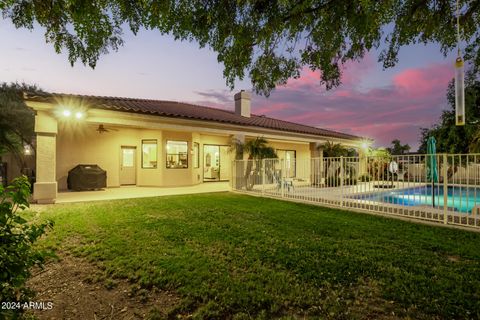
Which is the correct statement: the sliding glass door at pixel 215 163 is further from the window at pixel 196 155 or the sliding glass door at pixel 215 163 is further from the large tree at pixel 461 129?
the large tree at pixel 461 129

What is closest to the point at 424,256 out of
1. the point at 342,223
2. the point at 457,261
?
the point at 457,261

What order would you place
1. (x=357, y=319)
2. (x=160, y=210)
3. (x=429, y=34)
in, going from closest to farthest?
1. (x=357, y=319)
2. (x=429, y=34)
3. (x=160, y=210)

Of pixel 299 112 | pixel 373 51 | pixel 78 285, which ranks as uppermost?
pixel 299 112

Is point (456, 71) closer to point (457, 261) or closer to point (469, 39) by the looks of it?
point (469, 39)

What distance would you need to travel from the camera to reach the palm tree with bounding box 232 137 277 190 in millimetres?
12797

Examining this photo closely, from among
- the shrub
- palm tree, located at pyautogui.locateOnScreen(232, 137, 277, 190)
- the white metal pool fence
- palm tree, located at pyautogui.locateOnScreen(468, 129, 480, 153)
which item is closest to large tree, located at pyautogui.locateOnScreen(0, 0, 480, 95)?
the shrub

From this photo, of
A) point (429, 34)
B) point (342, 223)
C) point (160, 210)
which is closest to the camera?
point (429, 34)

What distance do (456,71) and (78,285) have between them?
5224mm

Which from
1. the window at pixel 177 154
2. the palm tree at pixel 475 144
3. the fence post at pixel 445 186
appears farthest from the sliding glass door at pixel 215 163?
the fence post at pixel 445 186

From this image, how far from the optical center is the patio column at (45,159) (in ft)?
29.6

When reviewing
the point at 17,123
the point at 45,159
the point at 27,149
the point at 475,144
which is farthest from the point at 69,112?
the point at 475,144

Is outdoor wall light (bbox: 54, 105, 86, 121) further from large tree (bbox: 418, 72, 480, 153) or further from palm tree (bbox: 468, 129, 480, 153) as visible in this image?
palm tree (bbox: 468, 129, 480, 153)

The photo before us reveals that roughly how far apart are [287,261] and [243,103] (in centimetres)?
1526

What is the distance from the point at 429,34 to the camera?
4422 mm
